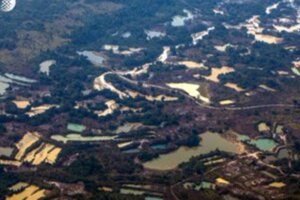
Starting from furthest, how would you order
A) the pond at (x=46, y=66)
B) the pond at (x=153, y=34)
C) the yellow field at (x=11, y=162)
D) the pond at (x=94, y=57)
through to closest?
the pond at (x=153, y=34) < the pond at (x=94, y=57) < the pond at (x=46, y=66) < the yellow field at (x=11, y=162)

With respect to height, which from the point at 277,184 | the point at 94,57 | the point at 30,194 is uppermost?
A: the point at 94,57

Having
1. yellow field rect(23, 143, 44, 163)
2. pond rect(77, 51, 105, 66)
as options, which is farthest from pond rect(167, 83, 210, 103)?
yellow field rect(23, 143, 44, 163)

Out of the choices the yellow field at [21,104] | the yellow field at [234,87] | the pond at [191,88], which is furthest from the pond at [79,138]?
the yellow field at [234,87]

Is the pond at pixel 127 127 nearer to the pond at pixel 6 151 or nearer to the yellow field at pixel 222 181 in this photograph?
the pond at pixel 6 151

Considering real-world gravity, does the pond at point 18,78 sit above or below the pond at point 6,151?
above

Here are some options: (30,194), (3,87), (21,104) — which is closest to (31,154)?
(30,194)

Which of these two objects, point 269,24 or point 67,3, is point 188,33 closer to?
point 269,24

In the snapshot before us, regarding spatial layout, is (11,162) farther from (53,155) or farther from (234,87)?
(234,87)
